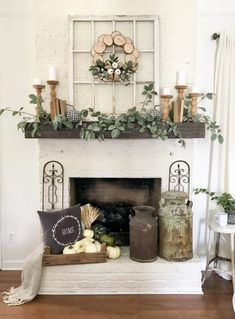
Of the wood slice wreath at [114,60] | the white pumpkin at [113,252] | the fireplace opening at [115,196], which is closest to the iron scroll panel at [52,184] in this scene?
the fireplace opening at [115,196]

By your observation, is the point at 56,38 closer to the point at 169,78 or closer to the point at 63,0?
the point at 63,0

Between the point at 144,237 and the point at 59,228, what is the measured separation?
2.40 feet

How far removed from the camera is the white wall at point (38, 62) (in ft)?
10.1

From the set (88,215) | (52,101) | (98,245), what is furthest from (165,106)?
(98,245)

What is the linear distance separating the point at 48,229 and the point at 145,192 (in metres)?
1.05

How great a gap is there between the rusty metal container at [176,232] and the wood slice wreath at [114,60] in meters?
1.22

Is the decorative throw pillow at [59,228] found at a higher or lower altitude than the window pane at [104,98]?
lower

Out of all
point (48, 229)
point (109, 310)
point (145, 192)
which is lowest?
point (109, 310)

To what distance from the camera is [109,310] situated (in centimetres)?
265

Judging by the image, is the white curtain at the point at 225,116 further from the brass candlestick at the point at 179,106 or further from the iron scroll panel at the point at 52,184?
the iron scroll panel at the point at 52,184

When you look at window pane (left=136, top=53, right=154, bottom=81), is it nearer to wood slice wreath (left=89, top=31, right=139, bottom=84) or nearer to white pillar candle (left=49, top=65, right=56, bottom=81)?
wood slice wreath (left=89, top=31, right=139, bottom=84)

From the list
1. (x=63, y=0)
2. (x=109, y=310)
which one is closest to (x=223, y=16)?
(x=63, y=0)

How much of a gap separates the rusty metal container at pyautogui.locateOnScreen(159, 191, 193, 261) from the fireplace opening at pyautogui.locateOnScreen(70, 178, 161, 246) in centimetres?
44

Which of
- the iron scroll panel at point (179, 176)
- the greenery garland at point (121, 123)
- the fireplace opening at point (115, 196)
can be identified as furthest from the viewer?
the fireplace opening at point (115, 196)
